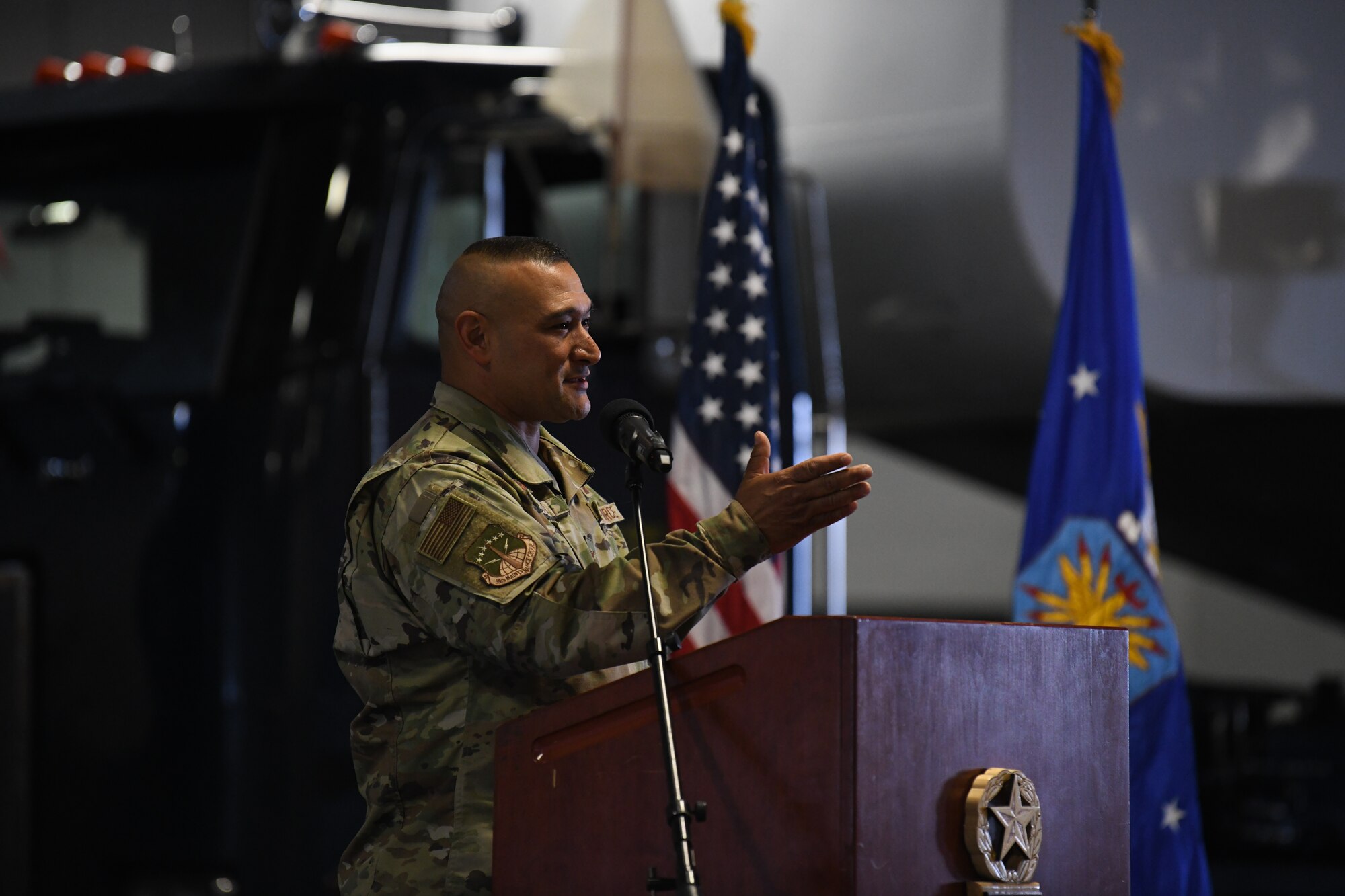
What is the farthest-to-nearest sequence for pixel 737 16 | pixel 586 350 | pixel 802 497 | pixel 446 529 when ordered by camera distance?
pixel 737 16
pixel 586 350
pixel 446 529
pixel 802 497

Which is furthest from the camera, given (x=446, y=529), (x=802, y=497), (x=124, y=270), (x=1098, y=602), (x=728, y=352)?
(x=124, y=270)

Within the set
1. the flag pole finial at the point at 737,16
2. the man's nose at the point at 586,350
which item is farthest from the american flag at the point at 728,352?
the man's nose at the point at 586,350

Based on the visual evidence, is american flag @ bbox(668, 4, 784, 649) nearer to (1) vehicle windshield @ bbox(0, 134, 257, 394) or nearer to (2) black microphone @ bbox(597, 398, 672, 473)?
(1) vehicle windshield @ bbox(0, 134, 257, 394)

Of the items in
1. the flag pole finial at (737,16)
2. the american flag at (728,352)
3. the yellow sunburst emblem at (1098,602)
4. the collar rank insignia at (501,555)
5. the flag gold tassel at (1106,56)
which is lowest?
the collar rank insignia at (501,555)

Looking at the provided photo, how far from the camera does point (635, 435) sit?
2189 mm

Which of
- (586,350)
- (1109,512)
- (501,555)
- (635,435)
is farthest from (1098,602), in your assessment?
(501,555)

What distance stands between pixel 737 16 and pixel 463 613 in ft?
8.13

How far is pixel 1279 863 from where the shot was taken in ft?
18.4

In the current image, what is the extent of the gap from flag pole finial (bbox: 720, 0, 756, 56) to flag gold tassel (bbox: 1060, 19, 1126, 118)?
0.03 feet

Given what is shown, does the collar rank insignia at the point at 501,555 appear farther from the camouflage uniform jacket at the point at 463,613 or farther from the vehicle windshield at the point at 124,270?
the vehicle windshield at the point at 124,270

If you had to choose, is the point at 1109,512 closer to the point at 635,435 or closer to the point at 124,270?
the point at 635,435

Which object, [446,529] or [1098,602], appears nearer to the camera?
[446,529]

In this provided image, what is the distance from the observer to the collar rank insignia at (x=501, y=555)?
2.13 meters

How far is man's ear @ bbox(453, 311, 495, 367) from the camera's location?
242 cm
